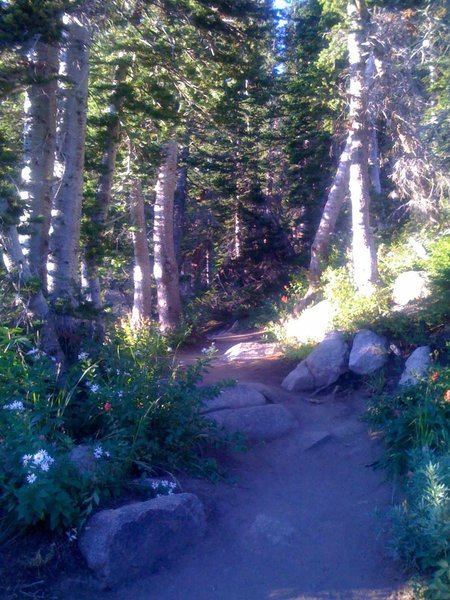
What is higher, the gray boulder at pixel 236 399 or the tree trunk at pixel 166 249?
the tree trunk at pixel 166 249

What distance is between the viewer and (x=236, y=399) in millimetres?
8484

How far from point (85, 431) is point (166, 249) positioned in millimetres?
11468

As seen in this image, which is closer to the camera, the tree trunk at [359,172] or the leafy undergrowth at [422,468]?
the leafy undergrowth at [422,468]

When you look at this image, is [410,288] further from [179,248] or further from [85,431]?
[179,248]

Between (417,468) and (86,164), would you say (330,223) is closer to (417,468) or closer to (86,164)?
(86,164)

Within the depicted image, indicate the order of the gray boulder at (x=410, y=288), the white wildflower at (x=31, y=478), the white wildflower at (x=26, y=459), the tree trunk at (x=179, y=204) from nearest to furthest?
the white wildflower at (x=31, y=478), the white wildflower at (x=26, y=459), the gray boulder at (x=410, y=288), the tree trunk at (x=179, y=204)

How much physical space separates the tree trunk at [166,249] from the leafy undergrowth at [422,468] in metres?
10.4

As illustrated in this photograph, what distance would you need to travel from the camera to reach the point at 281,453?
7379mm

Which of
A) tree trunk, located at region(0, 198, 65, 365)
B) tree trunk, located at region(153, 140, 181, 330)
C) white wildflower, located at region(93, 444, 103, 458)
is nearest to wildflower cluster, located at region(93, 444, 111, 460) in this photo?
white wildflower, located at region(93, 444, 103, 458)

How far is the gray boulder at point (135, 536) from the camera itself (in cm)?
473

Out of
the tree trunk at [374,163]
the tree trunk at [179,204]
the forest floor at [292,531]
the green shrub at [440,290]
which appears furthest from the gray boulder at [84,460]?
the tree trunk at [179,204]

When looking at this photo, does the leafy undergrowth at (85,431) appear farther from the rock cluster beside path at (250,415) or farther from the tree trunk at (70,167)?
the tree trunk at (70,167)

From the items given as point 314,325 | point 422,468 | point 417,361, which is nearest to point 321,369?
point 417,361

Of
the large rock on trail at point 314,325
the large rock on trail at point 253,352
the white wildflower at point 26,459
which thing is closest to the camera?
the white wildflower at point 26,459
